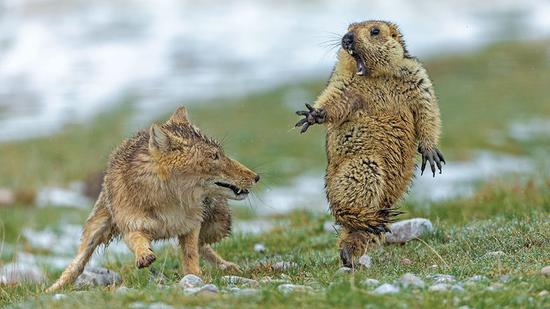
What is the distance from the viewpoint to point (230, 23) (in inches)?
3125

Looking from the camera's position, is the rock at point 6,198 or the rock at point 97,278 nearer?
the rock at point 97,278

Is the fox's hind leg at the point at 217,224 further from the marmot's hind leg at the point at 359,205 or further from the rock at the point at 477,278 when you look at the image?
the rock at the point at 477,278

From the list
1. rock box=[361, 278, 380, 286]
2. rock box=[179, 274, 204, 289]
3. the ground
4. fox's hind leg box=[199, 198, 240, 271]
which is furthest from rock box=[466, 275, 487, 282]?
fox's hind leg box=[199, 198, 240, 271]

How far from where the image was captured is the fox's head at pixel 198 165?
31.1 ft

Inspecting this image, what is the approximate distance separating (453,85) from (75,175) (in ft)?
82.1

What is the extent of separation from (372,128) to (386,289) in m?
2.85

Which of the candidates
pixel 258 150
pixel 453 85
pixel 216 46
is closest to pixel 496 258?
pixel 258 150

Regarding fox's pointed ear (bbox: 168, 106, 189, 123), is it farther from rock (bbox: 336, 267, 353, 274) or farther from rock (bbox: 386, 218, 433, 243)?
rock (bbox: 386, 218, 433, 243)

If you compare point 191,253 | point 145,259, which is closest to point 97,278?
point 191,253

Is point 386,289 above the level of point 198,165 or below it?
below

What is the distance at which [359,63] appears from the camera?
9945 mm

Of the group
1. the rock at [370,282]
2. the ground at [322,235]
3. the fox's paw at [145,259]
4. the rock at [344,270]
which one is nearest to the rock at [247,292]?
the ground at [322,235]

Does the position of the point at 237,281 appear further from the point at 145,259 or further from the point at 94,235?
the point at 94,235

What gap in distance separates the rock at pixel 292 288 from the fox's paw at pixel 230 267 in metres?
2.60
